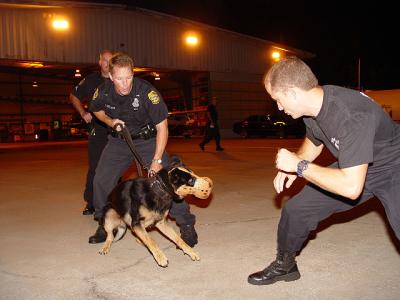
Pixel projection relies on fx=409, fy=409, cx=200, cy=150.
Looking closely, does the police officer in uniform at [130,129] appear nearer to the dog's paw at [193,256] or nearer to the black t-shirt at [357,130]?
the dog's paw at [193,256]

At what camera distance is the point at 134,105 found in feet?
13.8

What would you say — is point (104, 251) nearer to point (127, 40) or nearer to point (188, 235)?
point (188, 235)

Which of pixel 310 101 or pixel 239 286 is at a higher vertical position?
pixel 310 101

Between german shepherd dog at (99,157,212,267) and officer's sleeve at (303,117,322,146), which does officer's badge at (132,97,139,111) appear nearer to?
german shepherd dog at (99,157,212,267)

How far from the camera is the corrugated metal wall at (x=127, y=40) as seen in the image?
20312mm

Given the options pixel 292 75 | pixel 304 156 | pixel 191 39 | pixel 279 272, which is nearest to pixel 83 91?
pixel 304 156

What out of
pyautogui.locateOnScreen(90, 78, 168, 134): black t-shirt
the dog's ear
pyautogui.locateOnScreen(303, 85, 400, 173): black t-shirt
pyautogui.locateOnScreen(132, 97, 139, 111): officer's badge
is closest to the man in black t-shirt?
pyautogui.locateOnScreen(303, 85, 400, 173): black t-shirt

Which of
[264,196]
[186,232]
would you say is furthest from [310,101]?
[264,196]

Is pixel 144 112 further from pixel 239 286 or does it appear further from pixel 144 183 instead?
pixel 239 286

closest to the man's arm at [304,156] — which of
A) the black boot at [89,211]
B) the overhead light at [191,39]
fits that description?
the black boot at [89,211]

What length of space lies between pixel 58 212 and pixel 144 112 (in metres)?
2.63

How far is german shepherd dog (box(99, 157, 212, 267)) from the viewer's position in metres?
3.61

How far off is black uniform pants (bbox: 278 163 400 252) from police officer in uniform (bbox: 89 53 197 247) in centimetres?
135

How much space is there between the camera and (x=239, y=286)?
128 inches
